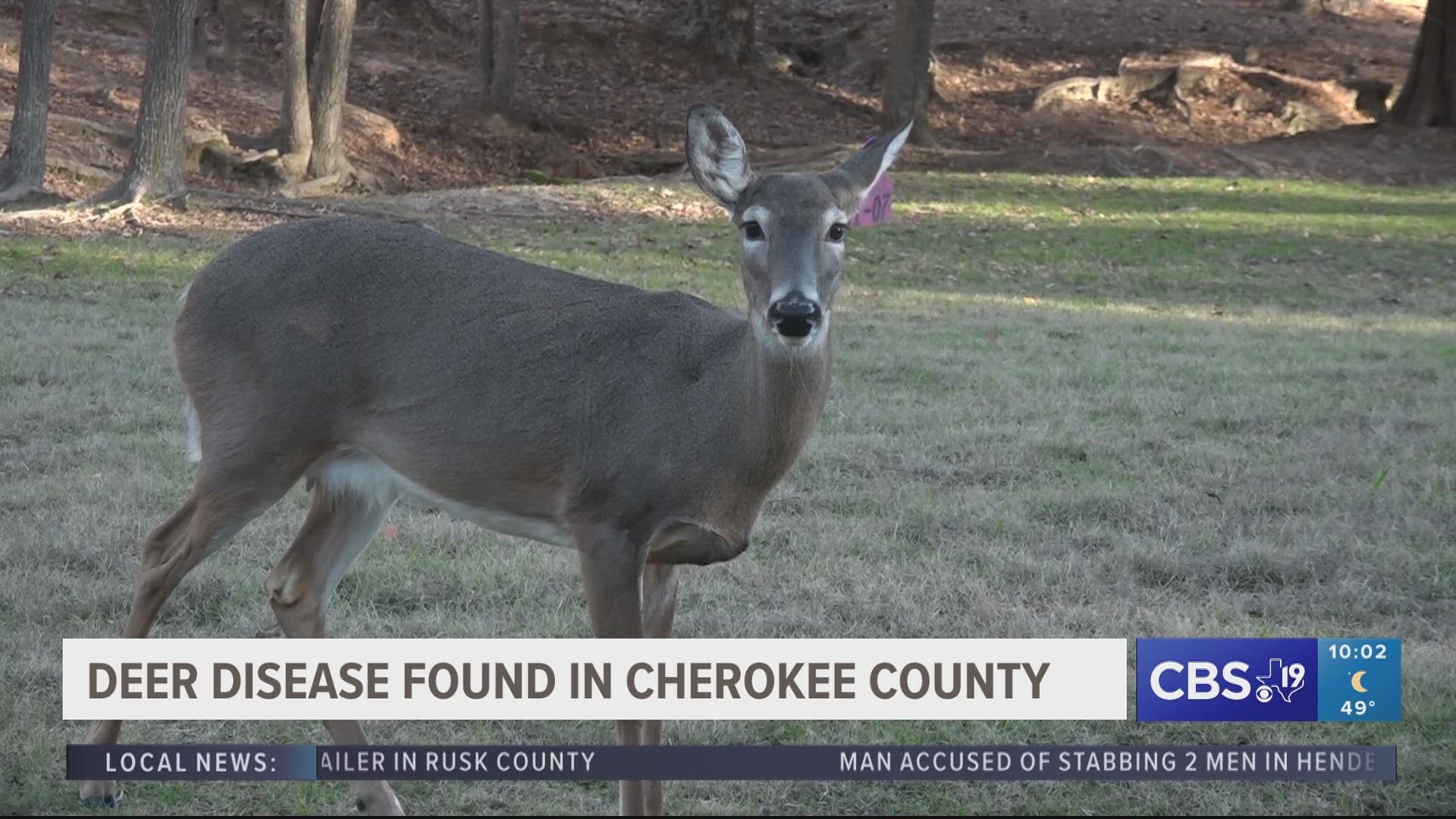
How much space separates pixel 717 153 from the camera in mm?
4527

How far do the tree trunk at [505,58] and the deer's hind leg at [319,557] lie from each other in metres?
20.0

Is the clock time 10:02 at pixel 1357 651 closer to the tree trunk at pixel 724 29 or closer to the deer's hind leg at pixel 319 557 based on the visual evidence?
the deer's hind leg at pixel 319 557

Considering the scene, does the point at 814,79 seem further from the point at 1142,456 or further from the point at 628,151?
the point at 1142,456

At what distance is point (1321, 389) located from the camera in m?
9.93

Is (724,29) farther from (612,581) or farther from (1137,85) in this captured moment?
(612,581)

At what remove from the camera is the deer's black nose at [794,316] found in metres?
4.05

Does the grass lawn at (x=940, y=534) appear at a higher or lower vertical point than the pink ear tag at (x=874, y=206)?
lower

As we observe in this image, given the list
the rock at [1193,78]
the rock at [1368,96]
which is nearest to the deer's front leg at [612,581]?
the rock at [1193,78]

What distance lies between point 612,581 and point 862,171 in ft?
4.59

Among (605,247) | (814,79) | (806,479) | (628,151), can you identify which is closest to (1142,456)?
(806,479)

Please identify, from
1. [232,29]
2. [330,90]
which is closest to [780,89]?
[232,29]

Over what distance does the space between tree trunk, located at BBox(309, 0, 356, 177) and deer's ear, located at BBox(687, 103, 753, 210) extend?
15749 millimetres

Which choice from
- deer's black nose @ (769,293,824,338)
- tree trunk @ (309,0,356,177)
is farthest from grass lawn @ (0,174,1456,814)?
tree trunk @ (309,0,356,177)

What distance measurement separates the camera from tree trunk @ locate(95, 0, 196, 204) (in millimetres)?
15539
